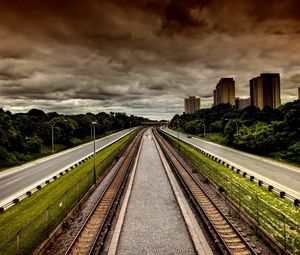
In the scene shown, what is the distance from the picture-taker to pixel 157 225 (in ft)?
50.7

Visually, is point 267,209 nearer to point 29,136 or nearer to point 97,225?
point 97,225

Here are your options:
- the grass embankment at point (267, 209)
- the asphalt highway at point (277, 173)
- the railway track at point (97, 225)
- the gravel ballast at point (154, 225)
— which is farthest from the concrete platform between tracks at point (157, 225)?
the asphalt highway at point (277, 173)

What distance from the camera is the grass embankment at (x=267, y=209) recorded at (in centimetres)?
1304

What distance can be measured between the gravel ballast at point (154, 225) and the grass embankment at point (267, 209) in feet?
15.1

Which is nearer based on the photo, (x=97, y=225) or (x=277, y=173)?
(x=97, y=225)

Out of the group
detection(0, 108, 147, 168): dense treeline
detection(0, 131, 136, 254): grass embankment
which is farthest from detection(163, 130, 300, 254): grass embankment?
detection(0, 108, 147, 168): dense treeline

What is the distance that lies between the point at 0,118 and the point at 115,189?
3246 centimetres

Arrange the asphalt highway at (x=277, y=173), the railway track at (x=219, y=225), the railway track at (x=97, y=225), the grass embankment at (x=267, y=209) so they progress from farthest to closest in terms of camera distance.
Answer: the asphalt highway at (x=277, y=173) < the grass embankment at (x=267, y=209) < the railway track at (x=97, y=225) < the railway track at (x=219, y=225)

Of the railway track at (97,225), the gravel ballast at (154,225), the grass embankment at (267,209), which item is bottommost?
the gravel ballast at (154,225)

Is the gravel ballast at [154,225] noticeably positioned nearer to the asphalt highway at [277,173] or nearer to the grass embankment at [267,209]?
the grass embankment at [267,209]

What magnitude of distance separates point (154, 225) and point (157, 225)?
19cm

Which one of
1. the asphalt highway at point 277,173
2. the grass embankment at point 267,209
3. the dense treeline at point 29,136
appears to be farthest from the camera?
the dense treeline at point 29,136

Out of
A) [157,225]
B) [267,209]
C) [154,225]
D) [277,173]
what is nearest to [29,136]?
[154,225]

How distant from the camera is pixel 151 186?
82.1 feet
